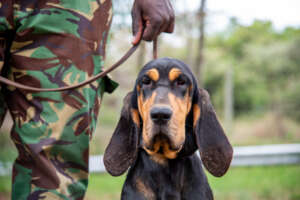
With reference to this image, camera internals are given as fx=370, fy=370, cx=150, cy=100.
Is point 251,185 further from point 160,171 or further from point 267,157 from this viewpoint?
point 160,171

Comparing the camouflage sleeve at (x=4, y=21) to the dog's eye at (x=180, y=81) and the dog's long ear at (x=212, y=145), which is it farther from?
the dog's long ear at (x=212, y=145)

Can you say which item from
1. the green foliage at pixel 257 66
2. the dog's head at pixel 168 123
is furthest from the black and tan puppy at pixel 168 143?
the green foliage at pixel 257 66

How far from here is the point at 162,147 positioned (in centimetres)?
224

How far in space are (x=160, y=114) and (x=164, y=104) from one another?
80mm

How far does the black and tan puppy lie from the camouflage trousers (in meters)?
0.29

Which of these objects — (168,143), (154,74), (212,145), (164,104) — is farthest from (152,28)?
(212,145)

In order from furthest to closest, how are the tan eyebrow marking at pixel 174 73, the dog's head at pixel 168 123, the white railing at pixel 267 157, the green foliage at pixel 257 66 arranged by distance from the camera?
the green foliage at pixel 257 66, the white railing at pixel 267 157, the tan eyebrow marking at pixel 174 73, the dog's head at pixel 168 123

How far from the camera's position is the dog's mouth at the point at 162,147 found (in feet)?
7.01

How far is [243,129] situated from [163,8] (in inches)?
778

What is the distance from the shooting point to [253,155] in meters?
8.23

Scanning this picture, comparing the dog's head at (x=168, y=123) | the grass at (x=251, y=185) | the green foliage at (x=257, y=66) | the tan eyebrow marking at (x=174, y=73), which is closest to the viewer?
the dog's head at (x=168, y=123)

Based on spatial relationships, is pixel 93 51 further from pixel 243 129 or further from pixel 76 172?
pixel 243 129

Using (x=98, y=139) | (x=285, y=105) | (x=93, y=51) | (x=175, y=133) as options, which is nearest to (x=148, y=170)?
(x=175, y=133)

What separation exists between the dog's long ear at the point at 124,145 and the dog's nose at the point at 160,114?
1.13 feet
